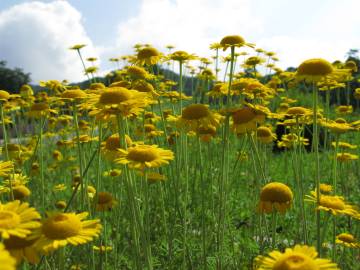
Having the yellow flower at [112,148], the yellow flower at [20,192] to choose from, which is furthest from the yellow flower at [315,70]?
the yellow flower at [20,192]

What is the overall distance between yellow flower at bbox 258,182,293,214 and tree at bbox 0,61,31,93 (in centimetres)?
2530

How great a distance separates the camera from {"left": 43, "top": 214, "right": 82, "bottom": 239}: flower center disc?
136cm

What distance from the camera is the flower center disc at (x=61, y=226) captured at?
4.48ft

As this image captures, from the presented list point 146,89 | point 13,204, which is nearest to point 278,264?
point 13,204

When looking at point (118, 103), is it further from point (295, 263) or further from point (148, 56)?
point (148, 56)

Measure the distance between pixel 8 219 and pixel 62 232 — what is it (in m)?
0.21

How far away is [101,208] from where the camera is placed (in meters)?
2.80

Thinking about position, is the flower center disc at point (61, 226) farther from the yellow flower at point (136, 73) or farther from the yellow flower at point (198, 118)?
the yellow flower at point (136, 73)

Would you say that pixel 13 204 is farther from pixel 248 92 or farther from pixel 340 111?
pixel 340 111

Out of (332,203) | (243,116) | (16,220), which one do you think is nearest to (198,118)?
(243,116)

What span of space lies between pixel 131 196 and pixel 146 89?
1.07 meters

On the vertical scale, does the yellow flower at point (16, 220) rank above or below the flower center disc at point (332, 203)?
above

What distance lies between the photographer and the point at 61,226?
139 cm

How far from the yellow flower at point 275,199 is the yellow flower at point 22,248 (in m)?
1.02
